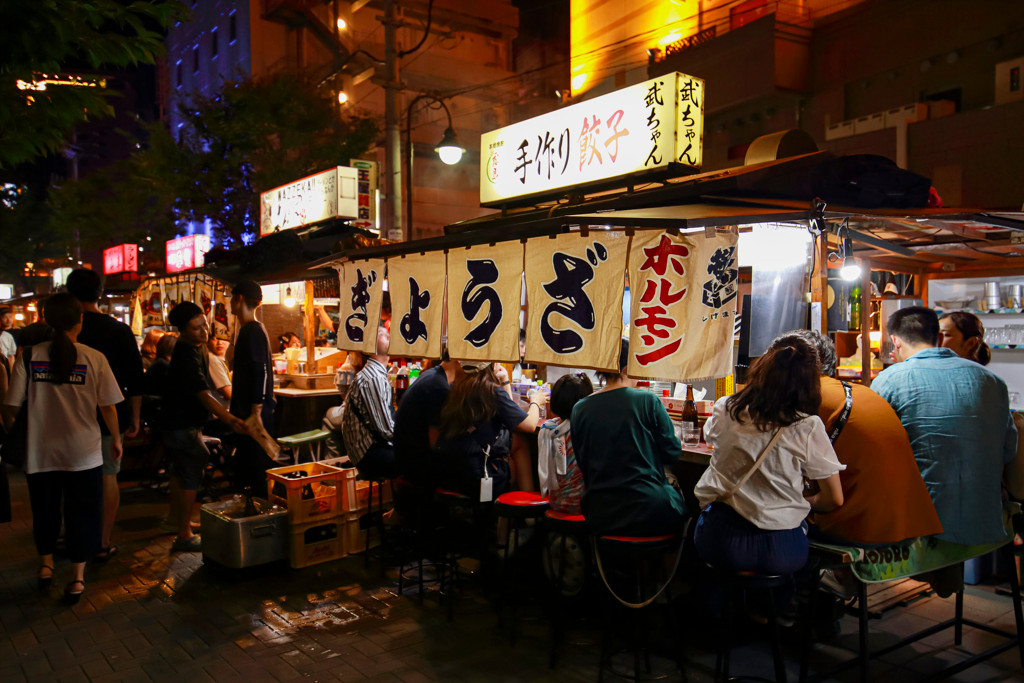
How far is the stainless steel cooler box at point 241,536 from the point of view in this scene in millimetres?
6406

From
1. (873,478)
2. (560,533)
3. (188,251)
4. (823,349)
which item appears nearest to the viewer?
(873,478)

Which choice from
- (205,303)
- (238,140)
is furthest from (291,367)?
(238,140)

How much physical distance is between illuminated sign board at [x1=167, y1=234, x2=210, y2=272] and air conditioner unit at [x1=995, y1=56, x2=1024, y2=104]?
18.4 m

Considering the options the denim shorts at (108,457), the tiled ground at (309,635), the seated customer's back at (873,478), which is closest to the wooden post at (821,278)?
the seated customer's back at (873,478)

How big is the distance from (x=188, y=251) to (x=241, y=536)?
49.9ft

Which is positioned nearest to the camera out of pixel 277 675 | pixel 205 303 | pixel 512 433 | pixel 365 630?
pixel 277 675

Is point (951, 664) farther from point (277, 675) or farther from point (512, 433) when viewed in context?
point (277, 675)

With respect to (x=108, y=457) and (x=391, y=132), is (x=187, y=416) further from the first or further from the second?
(x=391, y=132)

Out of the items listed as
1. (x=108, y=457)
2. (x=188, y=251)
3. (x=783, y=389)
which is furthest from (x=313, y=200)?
(x=783, y=389)

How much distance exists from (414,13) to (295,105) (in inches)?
301

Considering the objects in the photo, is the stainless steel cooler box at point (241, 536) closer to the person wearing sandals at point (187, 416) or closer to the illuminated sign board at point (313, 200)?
the person wearing sandals at point (187, 416)

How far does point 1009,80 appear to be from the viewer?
42.2 feet

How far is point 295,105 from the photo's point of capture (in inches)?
867

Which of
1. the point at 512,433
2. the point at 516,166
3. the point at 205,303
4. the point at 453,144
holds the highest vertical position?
the point at 453,144
